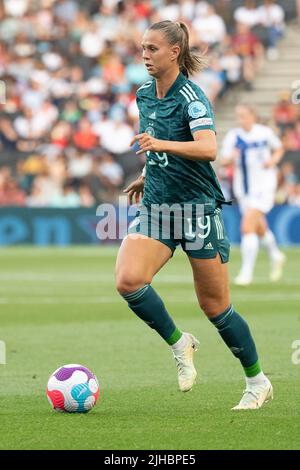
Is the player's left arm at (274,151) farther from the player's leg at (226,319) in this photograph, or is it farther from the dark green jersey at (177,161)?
the player's leg at (226,319)

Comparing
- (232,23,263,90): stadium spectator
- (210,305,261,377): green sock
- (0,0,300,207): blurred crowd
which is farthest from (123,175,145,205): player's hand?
(232,23,263,90): stadium spectator

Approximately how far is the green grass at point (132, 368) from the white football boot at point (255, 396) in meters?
0.06

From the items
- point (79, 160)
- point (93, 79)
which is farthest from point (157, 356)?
point (93, 79)

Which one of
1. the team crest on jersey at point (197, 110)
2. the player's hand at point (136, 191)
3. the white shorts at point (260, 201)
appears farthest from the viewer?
the white shorts at point (260, 201)

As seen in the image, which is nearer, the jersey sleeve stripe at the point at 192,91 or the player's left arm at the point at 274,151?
the jersey sleeve stripe at the point at 192,91

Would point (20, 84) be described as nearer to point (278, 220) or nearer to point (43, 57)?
point (43, 57)

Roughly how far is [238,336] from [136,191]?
122 centimetres

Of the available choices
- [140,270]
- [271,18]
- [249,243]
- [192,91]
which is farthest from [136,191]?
[271,18]

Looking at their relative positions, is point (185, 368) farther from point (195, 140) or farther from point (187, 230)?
point (195, 140)

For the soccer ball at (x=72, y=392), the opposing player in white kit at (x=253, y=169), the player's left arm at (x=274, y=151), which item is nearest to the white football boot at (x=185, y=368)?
the soccer ball at (x=72, y=392)

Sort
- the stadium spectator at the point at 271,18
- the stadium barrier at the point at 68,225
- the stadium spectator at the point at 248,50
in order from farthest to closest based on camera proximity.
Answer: the stadium spectator at the point at 271,18, the stadium spectator at the point at 248,50, the stadium barrier at the point at 68,225

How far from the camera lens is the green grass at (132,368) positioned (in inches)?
262

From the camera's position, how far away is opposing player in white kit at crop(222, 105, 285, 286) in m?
17.6

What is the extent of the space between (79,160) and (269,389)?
19.2 metres
